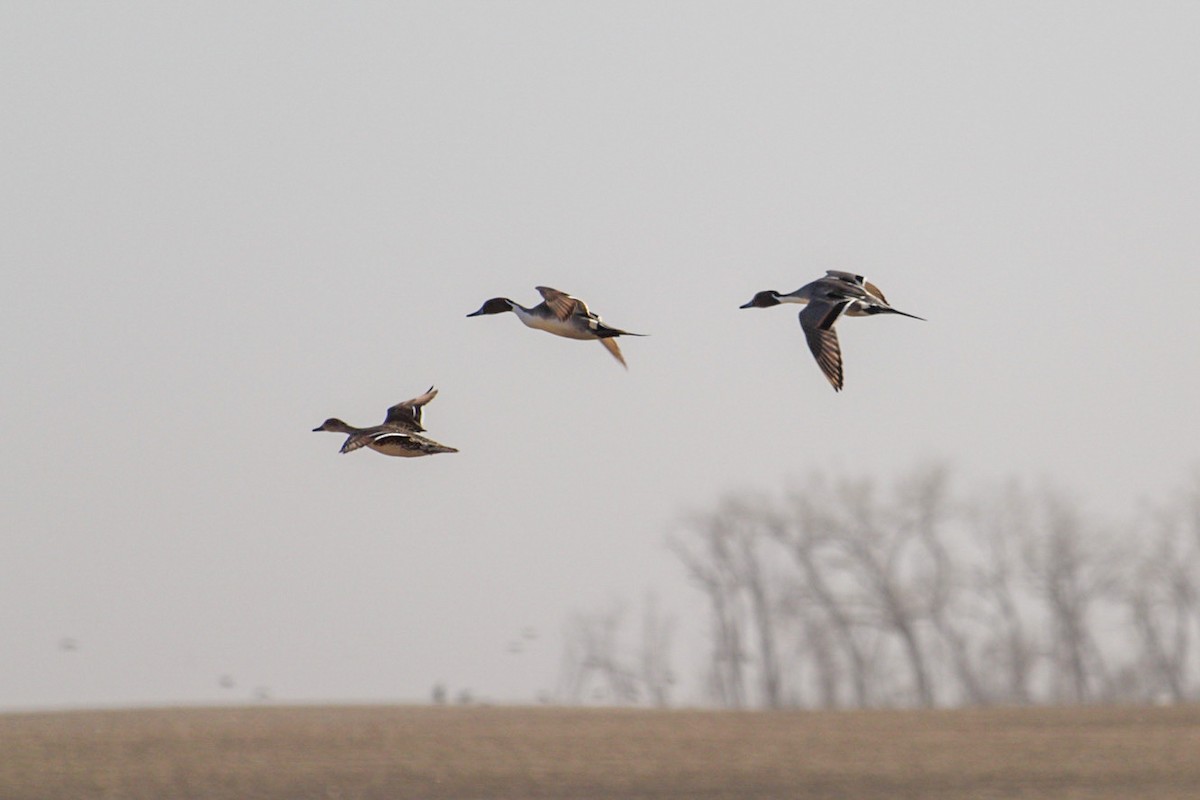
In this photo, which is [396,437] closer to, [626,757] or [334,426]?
[334,426]

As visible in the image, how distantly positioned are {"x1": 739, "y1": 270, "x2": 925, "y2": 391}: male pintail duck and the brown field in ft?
81.4

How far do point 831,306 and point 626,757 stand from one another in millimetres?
32247

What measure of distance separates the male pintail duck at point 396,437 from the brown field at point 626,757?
25692mm

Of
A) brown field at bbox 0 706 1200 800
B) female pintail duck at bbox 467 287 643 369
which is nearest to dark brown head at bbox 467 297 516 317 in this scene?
female pintail duck at bbox 467 287 643 369

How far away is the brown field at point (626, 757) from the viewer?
1548 inches

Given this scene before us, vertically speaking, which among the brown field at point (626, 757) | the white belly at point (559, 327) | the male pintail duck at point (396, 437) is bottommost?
the brown field at point (626, 757)

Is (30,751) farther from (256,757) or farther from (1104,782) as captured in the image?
(1104,782)

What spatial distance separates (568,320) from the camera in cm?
1414

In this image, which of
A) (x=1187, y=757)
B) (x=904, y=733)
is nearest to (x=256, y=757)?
(x=904, y=733)

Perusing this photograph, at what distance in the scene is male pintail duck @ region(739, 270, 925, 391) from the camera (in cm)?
1338

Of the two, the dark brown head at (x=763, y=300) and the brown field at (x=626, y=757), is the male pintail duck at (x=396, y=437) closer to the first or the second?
the dark brown head at (x=763, y=300)

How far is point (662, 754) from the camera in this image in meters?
45.3

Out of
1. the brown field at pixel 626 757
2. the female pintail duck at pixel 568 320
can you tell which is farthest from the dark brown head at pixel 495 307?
the brown field at pixel 626 757

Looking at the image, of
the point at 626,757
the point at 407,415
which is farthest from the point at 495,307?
the point at 626,757
